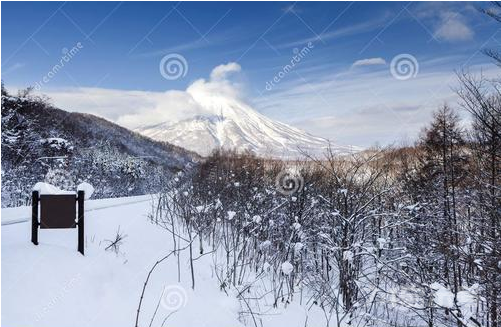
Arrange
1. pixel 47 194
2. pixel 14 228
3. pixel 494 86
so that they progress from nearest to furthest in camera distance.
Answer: pixel 47 194, pixel 14 228, pixel 494 86

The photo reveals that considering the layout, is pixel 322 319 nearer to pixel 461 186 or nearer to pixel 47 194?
pixel 47 194

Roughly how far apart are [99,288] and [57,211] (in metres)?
1.44

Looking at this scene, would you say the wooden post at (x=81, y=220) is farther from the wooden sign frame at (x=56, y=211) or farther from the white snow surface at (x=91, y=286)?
the white snow surface at (x=91, y=286)

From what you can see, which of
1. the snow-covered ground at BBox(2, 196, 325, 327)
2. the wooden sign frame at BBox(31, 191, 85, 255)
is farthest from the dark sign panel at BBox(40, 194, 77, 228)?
the snow-covered ground at BBox(2, 196, 325, 327)

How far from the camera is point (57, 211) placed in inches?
260

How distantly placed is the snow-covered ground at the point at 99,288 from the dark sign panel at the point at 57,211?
0.39 meters

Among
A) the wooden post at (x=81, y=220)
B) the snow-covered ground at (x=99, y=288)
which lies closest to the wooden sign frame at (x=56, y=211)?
the wooden post at (x=81, y=220)

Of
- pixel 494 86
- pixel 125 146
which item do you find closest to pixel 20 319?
pixel 494 86

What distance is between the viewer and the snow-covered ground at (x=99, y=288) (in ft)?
16.8

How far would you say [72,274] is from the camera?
607cm

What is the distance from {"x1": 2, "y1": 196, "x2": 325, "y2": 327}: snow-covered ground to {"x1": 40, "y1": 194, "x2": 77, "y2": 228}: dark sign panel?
0.39 metres

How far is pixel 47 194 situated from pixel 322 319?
6.43 m

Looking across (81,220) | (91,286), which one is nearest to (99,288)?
(91,286)

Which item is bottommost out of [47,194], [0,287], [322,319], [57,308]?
[322,319]
